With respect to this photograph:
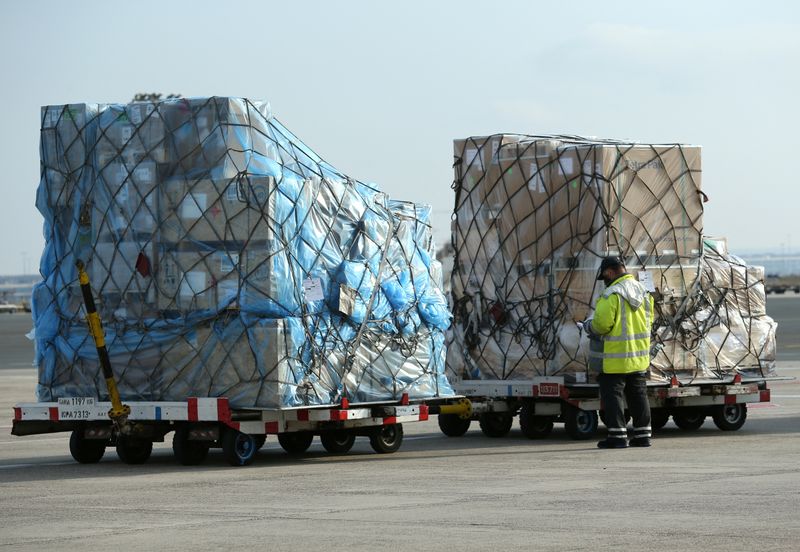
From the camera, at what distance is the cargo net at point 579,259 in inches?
696

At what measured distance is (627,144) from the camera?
58.4 feet

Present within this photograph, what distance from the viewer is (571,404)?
17625 millimetres

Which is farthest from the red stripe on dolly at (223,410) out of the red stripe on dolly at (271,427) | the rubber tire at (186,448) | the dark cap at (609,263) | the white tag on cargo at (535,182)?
the white tag on cargo at (535,182)

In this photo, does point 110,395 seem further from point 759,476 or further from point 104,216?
point 759,476

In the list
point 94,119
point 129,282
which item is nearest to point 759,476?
point 129,282

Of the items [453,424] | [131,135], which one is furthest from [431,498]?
[453,424]

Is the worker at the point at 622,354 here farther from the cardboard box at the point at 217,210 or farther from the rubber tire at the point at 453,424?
the cardboard box at the point at 217,210

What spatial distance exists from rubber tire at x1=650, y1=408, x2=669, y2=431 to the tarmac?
3.87 ft

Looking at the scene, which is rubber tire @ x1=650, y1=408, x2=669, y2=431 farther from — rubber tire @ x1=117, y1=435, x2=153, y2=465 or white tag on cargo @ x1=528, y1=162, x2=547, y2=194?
rubber tire @ x1=117, y1=435, x2=153, y2=465

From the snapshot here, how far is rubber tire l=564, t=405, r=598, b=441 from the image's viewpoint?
57.5ft

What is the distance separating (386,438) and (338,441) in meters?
0.53

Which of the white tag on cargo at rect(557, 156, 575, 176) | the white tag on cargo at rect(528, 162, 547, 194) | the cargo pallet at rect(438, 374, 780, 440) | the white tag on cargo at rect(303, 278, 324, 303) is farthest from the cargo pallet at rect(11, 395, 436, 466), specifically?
the white tag on cargo at rect(557, 156, 575, 176)

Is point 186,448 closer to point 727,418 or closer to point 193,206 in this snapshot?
point 193,206

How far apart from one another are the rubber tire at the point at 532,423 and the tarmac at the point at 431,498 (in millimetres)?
160
